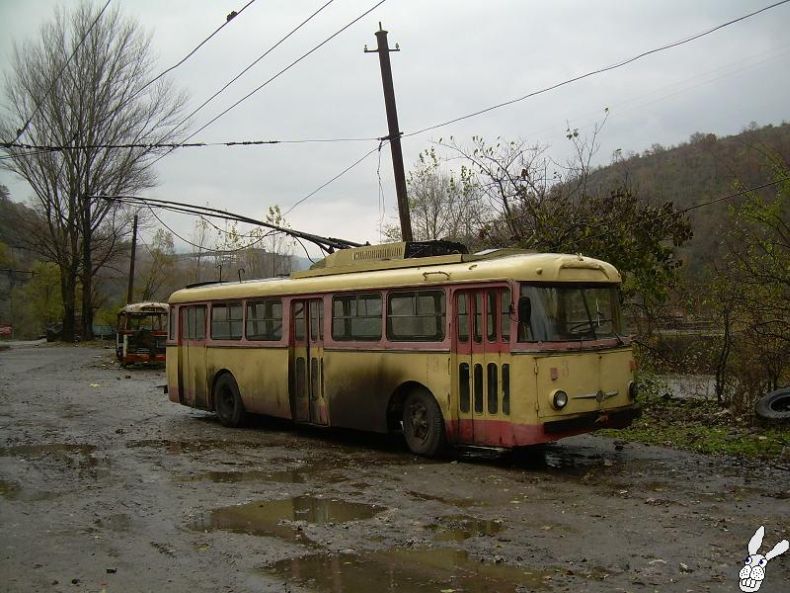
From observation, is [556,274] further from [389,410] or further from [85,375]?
[85,375]

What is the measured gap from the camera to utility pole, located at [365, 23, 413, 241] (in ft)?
52.4

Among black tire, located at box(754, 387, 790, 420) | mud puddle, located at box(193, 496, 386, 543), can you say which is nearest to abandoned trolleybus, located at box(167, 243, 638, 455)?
Result: mud puddle, located at box(193, 496, 386, 543)

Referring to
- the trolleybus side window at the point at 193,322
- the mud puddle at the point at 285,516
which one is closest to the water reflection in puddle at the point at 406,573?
the mud puddle at the point at 285,516

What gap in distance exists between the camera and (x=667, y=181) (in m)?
Answer: 34.1

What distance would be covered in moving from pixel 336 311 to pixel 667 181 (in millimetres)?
26702

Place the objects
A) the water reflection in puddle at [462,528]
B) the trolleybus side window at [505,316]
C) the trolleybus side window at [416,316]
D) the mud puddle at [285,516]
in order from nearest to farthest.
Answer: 1. the water reflection in puddle at [462,528]
2. the mud puddle at [285,516]
3. the trolleybus side window at [505,316]
4. the trolleybus side window at [416,316]

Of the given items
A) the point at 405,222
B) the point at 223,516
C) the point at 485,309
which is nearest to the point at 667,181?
the point at 405,222

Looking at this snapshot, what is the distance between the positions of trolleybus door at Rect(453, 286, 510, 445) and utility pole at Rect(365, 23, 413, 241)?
21.5ft

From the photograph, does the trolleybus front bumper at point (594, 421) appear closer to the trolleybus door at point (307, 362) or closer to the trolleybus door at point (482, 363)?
the trolleybus door at point (482, 363)

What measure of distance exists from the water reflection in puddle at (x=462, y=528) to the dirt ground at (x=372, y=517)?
3 centimetres

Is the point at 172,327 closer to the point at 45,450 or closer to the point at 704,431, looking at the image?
the point at 45,450

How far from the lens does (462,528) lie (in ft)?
21.8

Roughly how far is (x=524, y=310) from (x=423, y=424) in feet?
7.58

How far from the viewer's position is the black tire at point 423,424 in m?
9.70
